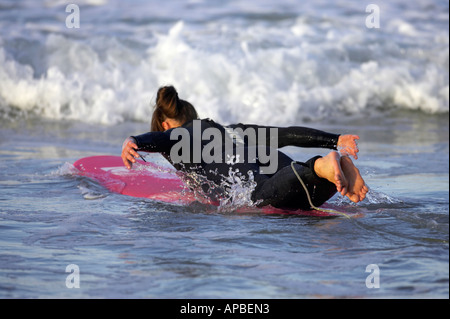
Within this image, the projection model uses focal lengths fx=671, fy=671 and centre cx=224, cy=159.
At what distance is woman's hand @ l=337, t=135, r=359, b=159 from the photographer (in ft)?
13.8

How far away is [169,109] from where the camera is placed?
4.72 metres

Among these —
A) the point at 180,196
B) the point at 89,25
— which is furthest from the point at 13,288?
the point at 89,25

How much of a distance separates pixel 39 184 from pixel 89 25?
7401 millimetres

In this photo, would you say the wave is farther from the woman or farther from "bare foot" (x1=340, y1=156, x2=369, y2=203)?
"bare foot" (x1=340, y1=156, x2=369, y2=203)

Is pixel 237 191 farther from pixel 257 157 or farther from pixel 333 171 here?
pixel 333 171

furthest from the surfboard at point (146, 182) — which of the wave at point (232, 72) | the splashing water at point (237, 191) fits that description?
the wave at point (232, 72)

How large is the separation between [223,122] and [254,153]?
512 cm

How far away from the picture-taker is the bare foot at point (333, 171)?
3.71 metres

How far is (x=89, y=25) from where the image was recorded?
12.2m

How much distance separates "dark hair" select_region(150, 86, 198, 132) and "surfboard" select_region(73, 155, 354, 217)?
458 mm

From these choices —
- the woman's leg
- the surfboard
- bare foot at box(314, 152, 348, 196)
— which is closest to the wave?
the surfboard

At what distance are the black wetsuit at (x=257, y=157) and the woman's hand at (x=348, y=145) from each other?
0.08m

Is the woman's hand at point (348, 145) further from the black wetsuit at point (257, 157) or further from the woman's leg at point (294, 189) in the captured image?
the woman's leg at point (294, 189)

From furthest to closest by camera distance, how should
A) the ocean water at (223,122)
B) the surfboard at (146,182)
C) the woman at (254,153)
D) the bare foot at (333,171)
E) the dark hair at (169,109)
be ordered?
the dark hair at (169,109) → the surfboard at (146,182) → the woman at (254,153) → the bare foot at (333,171) → the ocean water at (223,122)
